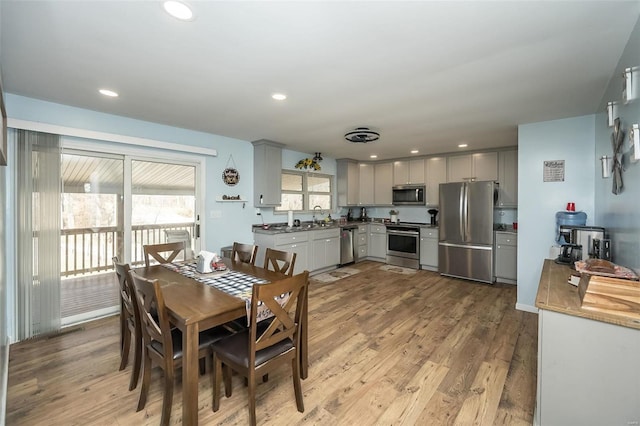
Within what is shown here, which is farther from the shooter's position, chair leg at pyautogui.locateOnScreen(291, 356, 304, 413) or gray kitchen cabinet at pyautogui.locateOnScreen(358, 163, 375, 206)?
gray kitchen cabinet at pyautogui.locateOnScreen(358, 163, 375, 206)

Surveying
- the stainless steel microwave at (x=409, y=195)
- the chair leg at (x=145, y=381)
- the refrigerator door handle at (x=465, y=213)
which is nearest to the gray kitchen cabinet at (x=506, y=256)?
the refrigerator door handle at (x=465, y=213)

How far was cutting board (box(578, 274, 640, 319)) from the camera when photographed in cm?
137

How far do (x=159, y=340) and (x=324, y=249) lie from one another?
12.7ft

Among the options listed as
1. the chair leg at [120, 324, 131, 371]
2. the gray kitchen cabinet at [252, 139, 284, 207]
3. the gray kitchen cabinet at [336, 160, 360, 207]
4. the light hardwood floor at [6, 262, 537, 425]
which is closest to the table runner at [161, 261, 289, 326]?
the chair leg at [120, 324, 131, 371]

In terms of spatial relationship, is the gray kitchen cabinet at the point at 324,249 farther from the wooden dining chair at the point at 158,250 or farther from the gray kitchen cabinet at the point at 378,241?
the wooden dining chair at the point at 158,250

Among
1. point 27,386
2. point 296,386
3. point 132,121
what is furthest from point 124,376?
point 132,121

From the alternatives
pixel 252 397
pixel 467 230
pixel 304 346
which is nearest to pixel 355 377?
pixel 304 346

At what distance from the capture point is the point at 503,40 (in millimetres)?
1762

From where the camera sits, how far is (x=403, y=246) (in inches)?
233

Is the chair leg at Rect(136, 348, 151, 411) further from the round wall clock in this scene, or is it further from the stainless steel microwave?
the stainless steel microwave

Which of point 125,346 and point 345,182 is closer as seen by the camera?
point 125,346

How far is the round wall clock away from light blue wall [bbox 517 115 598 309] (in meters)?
4.08

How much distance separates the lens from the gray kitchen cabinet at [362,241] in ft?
20.7

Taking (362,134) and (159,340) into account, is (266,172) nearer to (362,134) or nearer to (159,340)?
(362,134)
